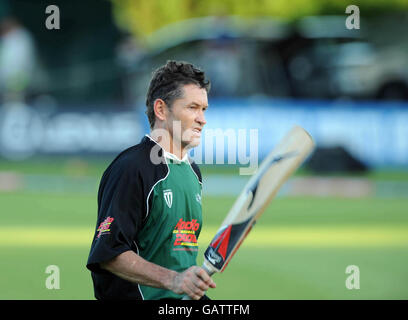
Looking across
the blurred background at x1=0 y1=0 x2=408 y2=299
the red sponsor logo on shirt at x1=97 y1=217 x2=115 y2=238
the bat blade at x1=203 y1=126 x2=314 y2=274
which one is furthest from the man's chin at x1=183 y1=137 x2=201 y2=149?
the blurred background at x1=0 y1=0 x2=408 y2=299

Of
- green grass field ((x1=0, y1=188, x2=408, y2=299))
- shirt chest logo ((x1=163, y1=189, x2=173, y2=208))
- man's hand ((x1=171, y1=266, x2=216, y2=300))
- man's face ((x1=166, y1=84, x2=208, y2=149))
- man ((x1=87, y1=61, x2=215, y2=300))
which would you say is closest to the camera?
man's hand ((x1=171, y1=266, x2=216, y2=300))

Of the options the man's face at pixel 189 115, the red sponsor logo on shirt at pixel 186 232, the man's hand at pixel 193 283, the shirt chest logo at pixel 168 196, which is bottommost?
the man's hand at pixel 193 283

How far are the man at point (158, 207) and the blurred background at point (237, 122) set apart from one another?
154 inches

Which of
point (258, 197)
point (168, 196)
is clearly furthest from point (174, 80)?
point (258, 197)

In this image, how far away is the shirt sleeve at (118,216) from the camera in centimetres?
413

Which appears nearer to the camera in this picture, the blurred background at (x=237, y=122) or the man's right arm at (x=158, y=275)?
the man's right arm at (x=158, y=275)

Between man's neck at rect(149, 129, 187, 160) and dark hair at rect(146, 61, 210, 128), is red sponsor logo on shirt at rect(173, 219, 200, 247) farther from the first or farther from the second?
dark hair at rect(146, 61, 210, 128)

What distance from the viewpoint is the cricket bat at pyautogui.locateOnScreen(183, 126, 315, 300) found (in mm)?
4113

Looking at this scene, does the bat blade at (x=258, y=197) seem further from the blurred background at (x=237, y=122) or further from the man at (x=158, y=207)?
the blurred background at (x=237, y=122)

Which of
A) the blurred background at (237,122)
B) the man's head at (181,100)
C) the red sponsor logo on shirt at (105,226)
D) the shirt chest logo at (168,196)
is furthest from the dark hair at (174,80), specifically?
the blurred background at (237,122)

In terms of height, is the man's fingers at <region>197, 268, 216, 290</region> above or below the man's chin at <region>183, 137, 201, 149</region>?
below

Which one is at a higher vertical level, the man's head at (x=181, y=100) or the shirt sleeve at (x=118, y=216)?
the man's head at (x=181, y=100)

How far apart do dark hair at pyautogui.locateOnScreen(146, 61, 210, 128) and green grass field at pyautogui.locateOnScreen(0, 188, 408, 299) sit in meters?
4.12

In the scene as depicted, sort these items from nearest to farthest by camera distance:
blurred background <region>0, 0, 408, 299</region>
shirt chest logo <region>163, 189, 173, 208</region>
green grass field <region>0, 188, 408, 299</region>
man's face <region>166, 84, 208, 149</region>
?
shirt chest logo <region>163, 189, 173, 208</region>, man's face <region>166, 84, 208, 149</region>, green grass field <region>0, 188, 408, 299</region>, blurred background <region>0, 0, 408, 299</region>
